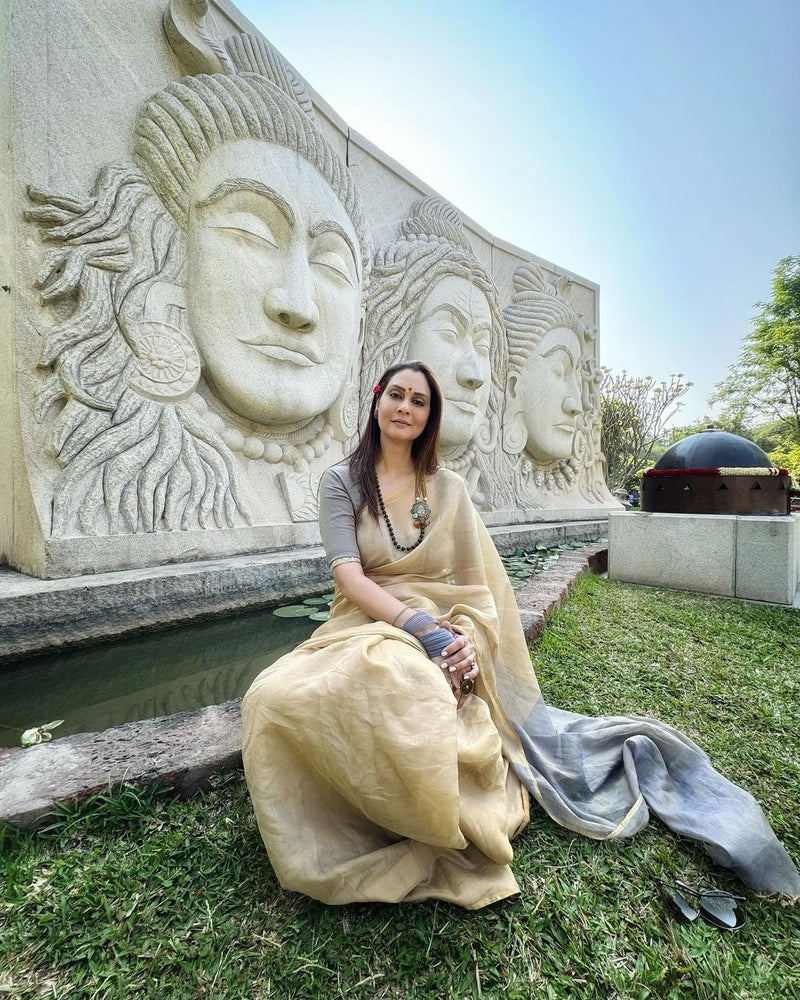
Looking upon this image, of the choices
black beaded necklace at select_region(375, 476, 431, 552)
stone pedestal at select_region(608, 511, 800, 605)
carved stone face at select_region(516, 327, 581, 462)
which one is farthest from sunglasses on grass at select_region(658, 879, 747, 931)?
carved stone face at select_region(516, 327, 581, 462)

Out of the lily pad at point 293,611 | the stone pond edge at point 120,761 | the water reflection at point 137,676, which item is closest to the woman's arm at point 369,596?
the stone pond edge at point 120,761

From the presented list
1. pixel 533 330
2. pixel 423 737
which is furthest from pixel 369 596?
pixel 533 330

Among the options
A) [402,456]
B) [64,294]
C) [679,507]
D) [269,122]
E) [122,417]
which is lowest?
[679,507]

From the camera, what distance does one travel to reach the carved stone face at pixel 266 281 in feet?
10.3

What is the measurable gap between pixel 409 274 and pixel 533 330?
2.49m

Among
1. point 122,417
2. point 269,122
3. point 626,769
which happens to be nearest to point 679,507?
point 626,769

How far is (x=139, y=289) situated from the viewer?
290cm

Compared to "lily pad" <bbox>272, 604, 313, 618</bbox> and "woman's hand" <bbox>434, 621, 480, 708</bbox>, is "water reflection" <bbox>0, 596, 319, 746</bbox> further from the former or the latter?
"woman's hand" <bbox>434, 621, 480, 708</bbox>

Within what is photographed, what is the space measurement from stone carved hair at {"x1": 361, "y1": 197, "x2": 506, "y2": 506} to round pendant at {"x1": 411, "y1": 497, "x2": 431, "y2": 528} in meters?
3.31

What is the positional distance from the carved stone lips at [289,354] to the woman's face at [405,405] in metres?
2.29

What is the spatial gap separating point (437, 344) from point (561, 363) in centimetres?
275

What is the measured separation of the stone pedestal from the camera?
123 inches

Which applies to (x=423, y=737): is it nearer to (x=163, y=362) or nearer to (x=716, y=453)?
(x=163, y=362)

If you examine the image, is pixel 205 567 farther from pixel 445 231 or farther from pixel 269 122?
pixel 445 231
